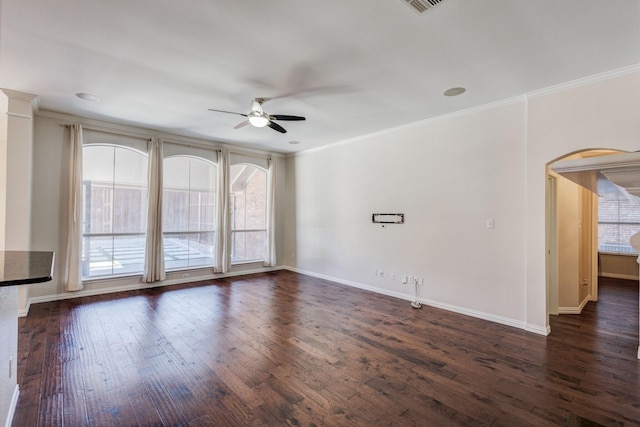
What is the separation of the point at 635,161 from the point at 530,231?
3351mm

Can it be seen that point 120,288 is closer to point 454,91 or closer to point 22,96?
point 22,96

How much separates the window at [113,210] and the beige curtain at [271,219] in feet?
8.87

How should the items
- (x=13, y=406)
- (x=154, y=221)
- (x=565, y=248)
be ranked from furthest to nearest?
(x=154, y=221), (x=565, y=248), (x=13, y=406)

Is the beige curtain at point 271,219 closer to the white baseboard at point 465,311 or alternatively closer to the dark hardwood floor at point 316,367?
the white baseboard at point 465,311

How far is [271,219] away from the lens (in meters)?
7.39

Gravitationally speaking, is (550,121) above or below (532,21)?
below

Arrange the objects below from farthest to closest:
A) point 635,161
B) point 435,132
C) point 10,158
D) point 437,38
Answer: point 435,132
point 10,158
point 437,38
point 635,161

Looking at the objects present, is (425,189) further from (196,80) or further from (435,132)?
(196,80)

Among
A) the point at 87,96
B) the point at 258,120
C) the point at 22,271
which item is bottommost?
the point at 22,271

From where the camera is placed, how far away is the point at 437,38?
2.67 meters

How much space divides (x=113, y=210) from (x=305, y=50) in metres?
4.71

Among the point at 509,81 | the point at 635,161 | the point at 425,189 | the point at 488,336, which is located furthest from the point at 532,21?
the point at 488,336

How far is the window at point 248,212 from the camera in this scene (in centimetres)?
705

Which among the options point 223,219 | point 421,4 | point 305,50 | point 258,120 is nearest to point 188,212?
point 223,219
